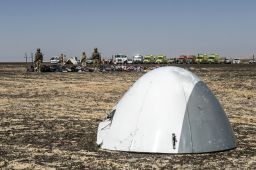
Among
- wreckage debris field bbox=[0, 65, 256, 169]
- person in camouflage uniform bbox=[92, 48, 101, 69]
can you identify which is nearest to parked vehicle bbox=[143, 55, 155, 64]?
person in camouflage uniform bbox=[92, 48, 101, 69]

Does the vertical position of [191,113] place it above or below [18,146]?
above

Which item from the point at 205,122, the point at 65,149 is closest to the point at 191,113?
the point at 205,122

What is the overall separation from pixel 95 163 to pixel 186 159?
149cm

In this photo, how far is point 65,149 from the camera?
29.0 feet

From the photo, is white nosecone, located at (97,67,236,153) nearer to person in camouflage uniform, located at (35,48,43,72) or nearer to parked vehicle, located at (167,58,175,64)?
person in camouflage uniform, located at (35,48,43,72)

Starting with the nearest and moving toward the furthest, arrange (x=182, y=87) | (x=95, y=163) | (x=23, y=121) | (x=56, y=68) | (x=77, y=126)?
(x=95, y=163)
(x=182, y=87)
(x=77, y=126)
(x=23, y=121)
(x=56, y=68)

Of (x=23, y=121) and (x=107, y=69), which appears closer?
(x=23, y=121)

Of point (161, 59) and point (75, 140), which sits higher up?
point (161, 59)

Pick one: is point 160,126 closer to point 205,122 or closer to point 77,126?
point 205,122

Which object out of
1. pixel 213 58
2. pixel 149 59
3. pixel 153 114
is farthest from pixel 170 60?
pixel 153 114

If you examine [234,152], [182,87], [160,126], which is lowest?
[234,152]

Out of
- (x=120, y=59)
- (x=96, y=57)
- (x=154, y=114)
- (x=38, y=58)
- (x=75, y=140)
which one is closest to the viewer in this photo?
(x=154, y=114)

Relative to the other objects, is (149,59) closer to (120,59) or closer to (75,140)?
(120,59)

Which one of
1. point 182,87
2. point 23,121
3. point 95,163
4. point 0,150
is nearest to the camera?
point 95,163
